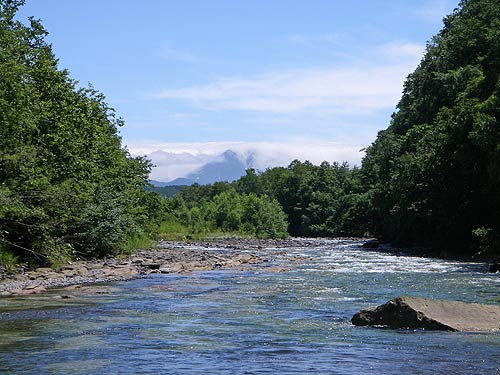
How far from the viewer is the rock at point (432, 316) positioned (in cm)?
1533

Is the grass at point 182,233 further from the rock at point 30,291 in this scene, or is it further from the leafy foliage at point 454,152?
the rock at point 30,291

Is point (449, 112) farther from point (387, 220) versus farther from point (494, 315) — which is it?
point (494, 315)

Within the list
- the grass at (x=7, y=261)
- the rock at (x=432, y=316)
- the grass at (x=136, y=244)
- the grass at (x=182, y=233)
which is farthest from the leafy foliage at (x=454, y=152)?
the grass at (x=182, y=233)

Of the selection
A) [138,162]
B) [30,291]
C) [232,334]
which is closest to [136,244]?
[138,162]

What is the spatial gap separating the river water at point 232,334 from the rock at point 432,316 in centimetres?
38

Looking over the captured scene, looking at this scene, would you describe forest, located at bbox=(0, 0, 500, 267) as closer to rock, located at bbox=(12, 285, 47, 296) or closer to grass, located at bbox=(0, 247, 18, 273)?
grass, located at bbox=(0, 247, 18, 273)

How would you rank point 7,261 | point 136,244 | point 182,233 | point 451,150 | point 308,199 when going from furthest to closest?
point 308,199 → point 182,233 → point 136,244 → point 451,150 → point 7,261

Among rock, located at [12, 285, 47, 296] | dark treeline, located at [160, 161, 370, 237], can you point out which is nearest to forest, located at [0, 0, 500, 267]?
rock, located at [12, 285, 47, 296]

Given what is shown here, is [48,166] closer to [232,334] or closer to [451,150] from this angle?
[232,334]

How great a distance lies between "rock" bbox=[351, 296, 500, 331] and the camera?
50.3 ft

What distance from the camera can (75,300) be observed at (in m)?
21.4

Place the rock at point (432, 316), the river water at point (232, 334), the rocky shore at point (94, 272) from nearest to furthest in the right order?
1. the river water at point (232, 334)
2. the rock at point (432, 316)
3. the rocky shore at point (94, 272)

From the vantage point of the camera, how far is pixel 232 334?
50.3 ft

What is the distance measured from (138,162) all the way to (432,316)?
48913 millimetres
